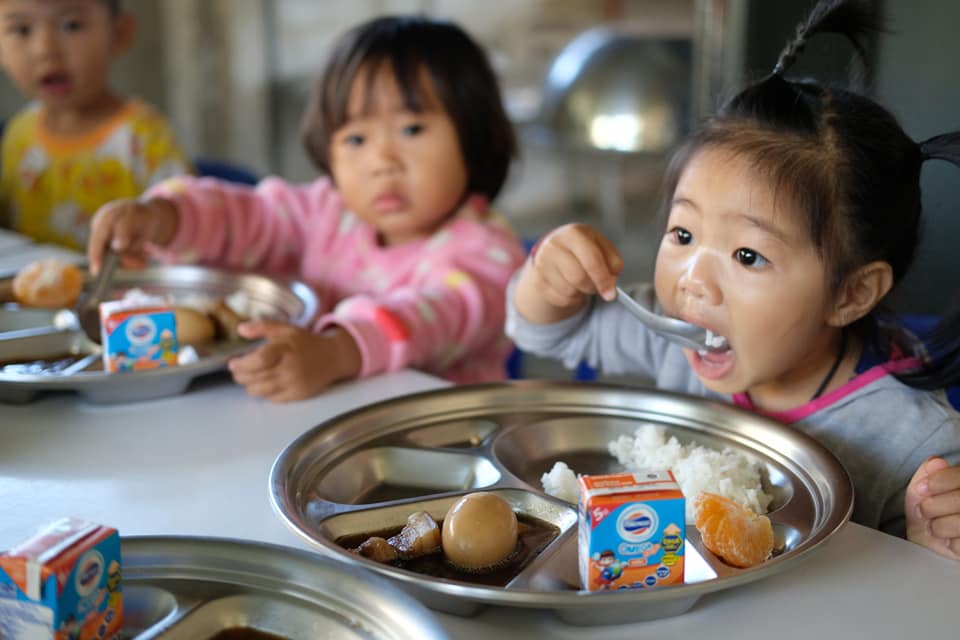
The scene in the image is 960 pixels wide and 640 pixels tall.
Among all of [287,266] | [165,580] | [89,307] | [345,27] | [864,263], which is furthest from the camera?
[345,27]

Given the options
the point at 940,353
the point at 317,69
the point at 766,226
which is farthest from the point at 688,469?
the point at 317,69

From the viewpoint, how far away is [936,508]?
2.98ft

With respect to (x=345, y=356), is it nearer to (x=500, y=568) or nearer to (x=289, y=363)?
(x=289, y=363)

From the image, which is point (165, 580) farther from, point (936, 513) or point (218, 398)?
point (936, 513)

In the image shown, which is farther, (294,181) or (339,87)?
(294,181)

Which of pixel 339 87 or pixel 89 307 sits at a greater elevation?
pixel 339 87

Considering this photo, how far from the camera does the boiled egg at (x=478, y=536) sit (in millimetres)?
841

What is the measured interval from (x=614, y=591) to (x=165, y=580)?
34cm

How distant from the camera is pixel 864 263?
1.12 meters

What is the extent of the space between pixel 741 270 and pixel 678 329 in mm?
100

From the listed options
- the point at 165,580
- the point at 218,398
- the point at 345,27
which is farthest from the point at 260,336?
the point at 345,27

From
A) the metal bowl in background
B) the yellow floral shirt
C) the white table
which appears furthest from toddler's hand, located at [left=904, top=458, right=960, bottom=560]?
the metal bowl in background

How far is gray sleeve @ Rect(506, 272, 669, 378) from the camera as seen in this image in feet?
4.54

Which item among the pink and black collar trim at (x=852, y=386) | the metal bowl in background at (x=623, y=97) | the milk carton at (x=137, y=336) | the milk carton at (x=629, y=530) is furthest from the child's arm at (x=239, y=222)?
the metal bowl in background at (x=623, y=97)
